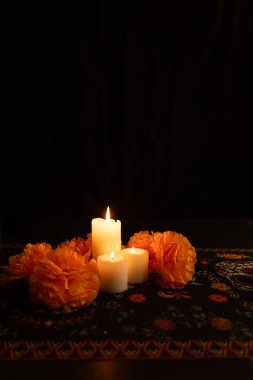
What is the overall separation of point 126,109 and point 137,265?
4.82ft

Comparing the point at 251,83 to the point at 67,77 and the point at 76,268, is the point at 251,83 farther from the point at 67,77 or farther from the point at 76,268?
the point at 76,268

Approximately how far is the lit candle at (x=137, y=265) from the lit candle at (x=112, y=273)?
0.10ft

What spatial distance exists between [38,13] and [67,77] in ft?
1.08

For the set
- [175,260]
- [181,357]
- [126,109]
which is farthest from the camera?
[126,109]

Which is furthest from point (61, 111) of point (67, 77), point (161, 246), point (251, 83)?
point (161, 246)

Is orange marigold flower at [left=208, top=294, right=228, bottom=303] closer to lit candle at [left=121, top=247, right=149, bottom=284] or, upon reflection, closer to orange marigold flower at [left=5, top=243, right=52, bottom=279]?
lit candle at [left=121, top=247, right=149, bottom=284]

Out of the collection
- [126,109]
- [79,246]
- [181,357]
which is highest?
[126,109]

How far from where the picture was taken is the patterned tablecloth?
0.58 m

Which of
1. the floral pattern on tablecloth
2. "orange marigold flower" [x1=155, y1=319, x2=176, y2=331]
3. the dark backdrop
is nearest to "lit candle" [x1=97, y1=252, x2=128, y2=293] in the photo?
the floral pattern on tablecloth

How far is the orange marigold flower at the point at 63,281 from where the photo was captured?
68 centimetres

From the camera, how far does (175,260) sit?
792mm

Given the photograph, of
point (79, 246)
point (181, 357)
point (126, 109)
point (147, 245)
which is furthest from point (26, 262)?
point (126, 109)

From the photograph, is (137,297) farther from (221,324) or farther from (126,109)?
(126,109)

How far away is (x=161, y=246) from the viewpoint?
2.69 ft
